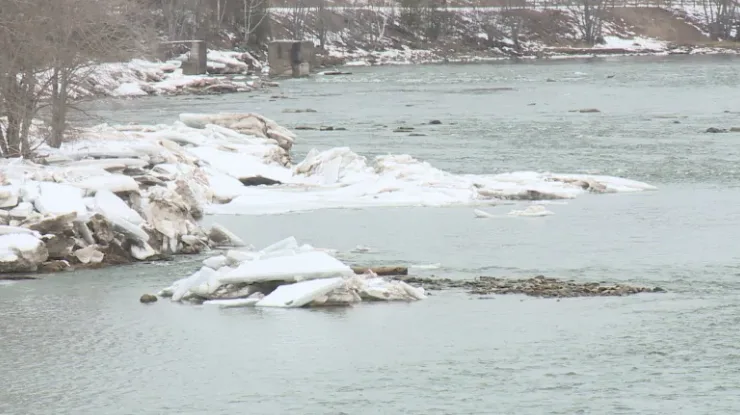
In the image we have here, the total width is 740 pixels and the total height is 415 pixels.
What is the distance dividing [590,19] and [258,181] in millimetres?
92365

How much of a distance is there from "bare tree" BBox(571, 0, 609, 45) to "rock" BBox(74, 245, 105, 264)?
98131mm

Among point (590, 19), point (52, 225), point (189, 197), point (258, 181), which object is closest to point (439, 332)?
point (52, 225)

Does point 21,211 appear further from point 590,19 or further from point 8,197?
point 590,19

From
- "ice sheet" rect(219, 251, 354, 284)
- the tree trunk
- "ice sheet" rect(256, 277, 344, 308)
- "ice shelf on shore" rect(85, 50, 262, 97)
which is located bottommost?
"ice shelf on shore" rect(85, 50, 262, 97)

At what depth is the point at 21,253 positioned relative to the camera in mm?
16203

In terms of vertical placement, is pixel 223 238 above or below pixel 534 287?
below

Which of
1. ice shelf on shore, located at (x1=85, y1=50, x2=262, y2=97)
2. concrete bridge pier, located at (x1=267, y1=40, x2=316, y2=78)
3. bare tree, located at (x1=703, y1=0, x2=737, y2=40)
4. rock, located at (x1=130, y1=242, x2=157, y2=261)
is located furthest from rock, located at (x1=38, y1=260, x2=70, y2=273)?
bare tree, located at (x1=703, y1=0, x2=737, y2=40)

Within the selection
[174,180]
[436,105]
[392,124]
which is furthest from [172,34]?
[174,180]

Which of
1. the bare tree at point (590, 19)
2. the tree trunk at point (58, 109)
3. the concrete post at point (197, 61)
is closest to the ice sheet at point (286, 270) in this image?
the tree trunk at point (58, 109)

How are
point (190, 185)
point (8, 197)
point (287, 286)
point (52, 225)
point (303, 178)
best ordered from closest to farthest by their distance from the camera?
point (287, 286), point (52, 225), point (8, 197), point (190, 185), point (303, 178)

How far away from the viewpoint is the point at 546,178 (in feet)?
81.3

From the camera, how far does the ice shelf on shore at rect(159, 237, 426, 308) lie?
1412cm

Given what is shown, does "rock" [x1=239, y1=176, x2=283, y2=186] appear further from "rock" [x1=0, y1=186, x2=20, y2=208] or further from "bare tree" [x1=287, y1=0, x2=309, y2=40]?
"bare tree" [x1=287, y1=0, x2=309, y2=40]

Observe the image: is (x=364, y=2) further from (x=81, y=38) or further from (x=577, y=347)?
(x=577, y=347)
